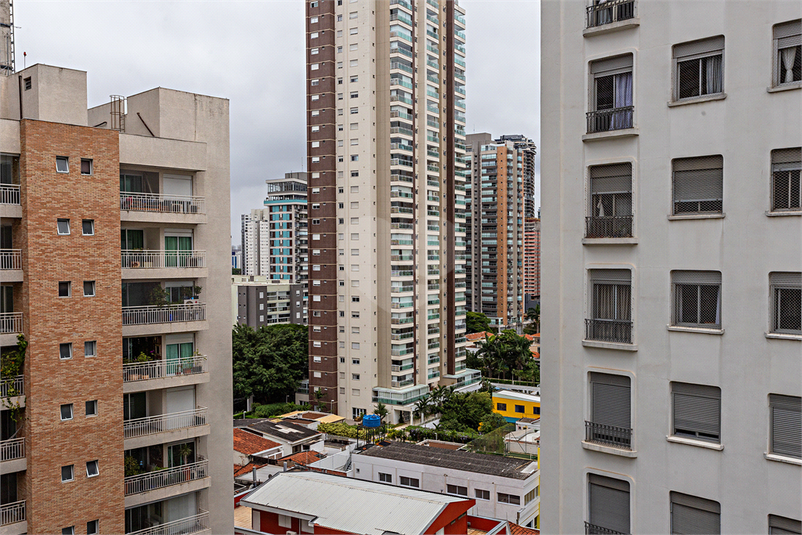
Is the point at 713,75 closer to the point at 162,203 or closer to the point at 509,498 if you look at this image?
the point at 162,203

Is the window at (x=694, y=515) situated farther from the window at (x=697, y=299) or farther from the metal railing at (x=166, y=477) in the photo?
the metal railing at (x=166, y=477)

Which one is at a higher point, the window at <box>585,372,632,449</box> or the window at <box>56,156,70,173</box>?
the window at <box>56,156,70,173</box>

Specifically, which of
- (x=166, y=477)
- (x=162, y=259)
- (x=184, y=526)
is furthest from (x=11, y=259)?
(x=184, y=526)

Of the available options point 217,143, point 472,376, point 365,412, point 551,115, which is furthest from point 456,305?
point 551,115

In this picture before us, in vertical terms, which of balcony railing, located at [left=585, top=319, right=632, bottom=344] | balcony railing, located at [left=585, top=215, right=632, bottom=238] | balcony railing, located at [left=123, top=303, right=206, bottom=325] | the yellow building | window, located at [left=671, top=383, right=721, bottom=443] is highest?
balcony railing, located at [left=585, top=215, right=632, bottom=238]

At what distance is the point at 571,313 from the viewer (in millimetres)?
10055

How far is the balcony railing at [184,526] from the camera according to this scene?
17422mm

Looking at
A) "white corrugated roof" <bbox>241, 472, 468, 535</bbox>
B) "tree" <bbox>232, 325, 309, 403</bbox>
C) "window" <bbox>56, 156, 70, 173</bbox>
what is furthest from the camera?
"tree" <bbox>232, 325, 309, 403</bbox>

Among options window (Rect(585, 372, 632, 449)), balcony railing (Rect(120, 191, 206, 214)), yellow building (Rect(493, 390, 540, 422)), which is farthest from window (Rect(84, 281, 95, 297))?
yellow building (Rect(493, 390, 540, 422))

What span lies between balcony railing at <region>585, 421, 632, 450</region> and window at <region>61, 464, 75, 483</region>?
1228cm

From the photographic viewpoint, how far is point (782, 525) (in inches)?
324

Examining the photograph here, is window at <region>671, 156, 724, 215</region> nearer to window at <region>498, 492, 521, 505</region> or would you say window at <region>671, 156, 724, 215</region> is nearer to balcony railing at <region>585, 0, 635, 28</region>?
balcony railing at <region>585, 0, 635, 28</region>

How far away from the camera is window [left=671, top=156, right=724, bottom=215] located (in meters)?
8.80

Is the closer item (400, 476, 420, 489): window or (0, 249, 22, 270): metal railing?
(0, 249, 22, 270): metal railing
